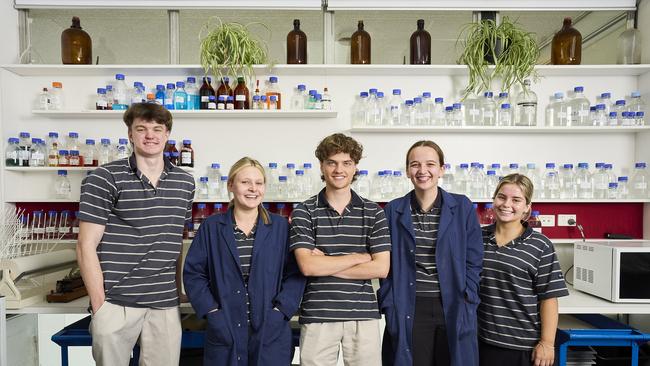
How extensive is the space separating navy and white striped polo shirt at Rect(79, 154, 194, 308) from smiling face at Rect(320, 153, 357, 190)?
0.64 m

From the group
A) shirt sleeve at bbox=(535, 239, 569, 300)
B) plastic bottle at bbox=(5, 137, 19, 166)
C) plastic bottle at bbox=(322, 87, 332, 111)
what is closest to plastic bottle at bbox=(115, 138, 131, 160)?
plastic bottle at bbox=(5, 137, 19, 166)

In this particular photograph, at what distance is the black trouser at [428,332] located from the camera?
166 cm

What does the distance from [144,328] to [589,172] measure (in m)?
2.77

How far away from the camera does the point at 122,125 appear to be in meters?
2.78

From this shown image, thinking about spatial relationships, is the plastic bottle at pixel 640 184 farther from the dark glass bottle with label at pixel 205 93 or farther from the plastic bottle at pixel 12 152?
the plastic bottle at pixel 12 152

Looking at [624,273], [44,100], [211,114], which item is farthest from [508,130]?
[44,100]

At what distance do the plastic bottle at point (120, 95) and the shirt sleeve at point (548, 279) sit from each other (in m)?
2.46

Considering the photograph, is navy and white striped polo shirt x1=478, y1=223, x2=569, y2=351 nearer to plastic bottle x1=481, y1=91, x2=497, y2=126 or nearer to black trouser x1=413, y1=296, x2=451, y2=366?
black trouser x1=413, y1=296, x2=451, y2=366

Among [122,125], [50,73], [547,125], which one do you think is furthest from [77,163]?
[547,125]

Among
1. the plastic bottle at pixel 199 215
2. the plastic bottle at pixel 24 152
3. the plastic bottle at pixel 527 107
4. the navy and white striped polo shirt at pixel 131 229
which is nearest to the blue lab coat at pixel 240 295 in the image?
the navy and white striped polo shirt at pixel 131 229

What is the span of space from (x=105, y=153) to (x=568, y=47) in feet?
10.0

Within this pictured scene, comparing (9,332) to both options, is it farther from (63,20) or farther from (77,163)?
(63,20)

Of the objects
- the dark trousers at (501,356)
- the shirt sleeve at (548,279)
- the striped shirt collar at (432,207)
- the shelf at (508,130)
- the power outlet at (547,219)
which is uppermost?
the shelf at (508,130)

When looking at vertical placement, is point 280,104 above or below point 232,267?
above
